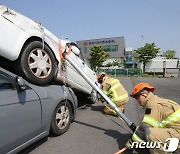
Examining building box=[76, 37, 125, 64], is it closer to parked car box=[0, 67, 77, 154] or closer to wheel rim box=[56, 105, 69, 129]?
A: wheel rim box=[56, 105, 69, 129]

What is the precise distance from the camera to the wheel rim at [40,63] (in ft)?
12.7

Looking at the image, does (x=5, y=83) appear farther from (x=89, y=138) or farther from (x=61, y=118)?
(x=89, y=138)

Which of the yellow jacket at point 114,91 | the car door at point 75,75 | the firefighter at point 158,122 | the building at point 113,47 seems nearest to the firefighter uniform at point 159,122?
the firefighter at point 158,122

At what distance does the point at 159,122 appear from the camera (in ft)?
9.89

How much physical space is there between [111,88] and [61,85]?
1678mm

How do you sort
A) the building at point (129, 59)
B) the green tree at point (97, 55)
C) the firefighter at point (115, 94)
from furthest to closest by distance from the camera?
the building at point (129, 59), the green tree at point (97, 55), the firefighter at point (115, 94)

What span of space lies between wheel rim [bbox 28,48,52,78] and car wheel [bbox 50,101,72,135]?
70 centimetres

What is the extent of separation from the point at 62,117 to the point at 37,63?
1.18 m

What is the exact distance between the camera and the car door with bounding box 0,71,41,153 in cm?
273

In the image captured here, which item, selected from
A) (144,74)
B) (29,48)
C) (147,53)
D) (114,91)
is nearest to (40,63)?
(29,48)

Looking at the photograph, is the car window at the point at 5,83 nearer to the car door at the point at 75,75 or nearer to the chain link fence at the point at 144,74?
the car door at the point at 75,75

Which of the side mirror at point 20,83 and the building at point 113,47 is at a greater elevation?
the building at point 113,47

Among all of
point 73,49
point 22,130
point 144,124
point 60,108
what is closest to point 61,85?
point 60,108

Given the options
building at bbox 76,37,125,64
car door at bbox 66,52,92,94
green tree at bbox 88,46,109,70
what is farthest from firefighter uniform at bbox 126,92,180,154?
building at bbox 76,37,125,64
